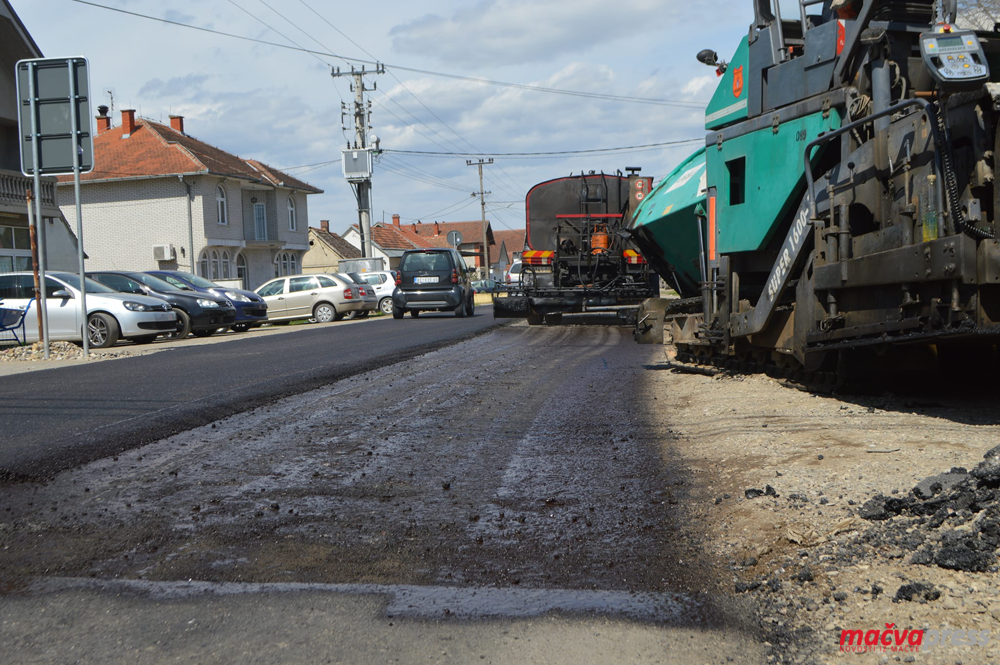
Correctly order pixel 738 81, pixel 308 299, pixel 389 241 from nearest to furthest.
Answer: pixel 738 81, pixel 308 299, pixel 389 241

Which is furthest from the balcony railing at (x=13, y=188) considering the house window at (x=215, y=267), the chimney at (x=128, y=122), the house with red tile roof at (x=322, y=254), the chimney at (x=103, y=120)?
the house with red tile roof at (x=322, y=254)

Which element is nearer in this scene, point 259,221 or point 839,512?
point 839,512

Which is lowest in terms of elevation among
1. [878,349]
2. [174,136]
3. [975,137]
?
[878,349]

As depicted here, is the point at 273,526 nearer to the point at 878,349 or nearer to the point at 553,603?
the point at 553,603

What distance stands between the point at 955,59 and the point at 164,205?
4193 centimetres

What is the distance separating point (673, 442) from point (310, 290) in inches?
880

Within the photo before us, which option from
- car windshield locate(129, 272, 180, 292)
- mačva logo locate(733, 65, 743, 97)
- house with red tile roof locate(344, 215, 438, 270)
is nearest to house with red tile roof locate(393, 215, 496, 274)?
house with red tile roof locate(344, 215, 438, 270)

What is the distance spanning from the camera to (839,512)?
396 centimetres

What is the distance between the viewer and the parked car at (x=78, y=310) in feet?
52.6

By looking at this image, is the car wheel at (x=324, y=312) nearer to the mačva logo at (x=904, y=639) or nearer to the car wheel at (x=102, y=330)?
the car wheel at (x=102, y=330)

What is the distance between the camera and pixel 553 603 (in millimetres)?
3205

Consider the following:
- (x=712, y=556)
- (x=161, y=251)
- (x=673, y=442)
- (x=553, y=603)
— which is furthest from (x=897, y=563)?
(x=161, y=251)

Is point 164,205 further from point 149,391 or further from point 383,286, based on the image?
point 149,391

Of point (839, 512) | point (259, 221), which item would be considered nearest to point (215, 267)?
point (259, 221)
